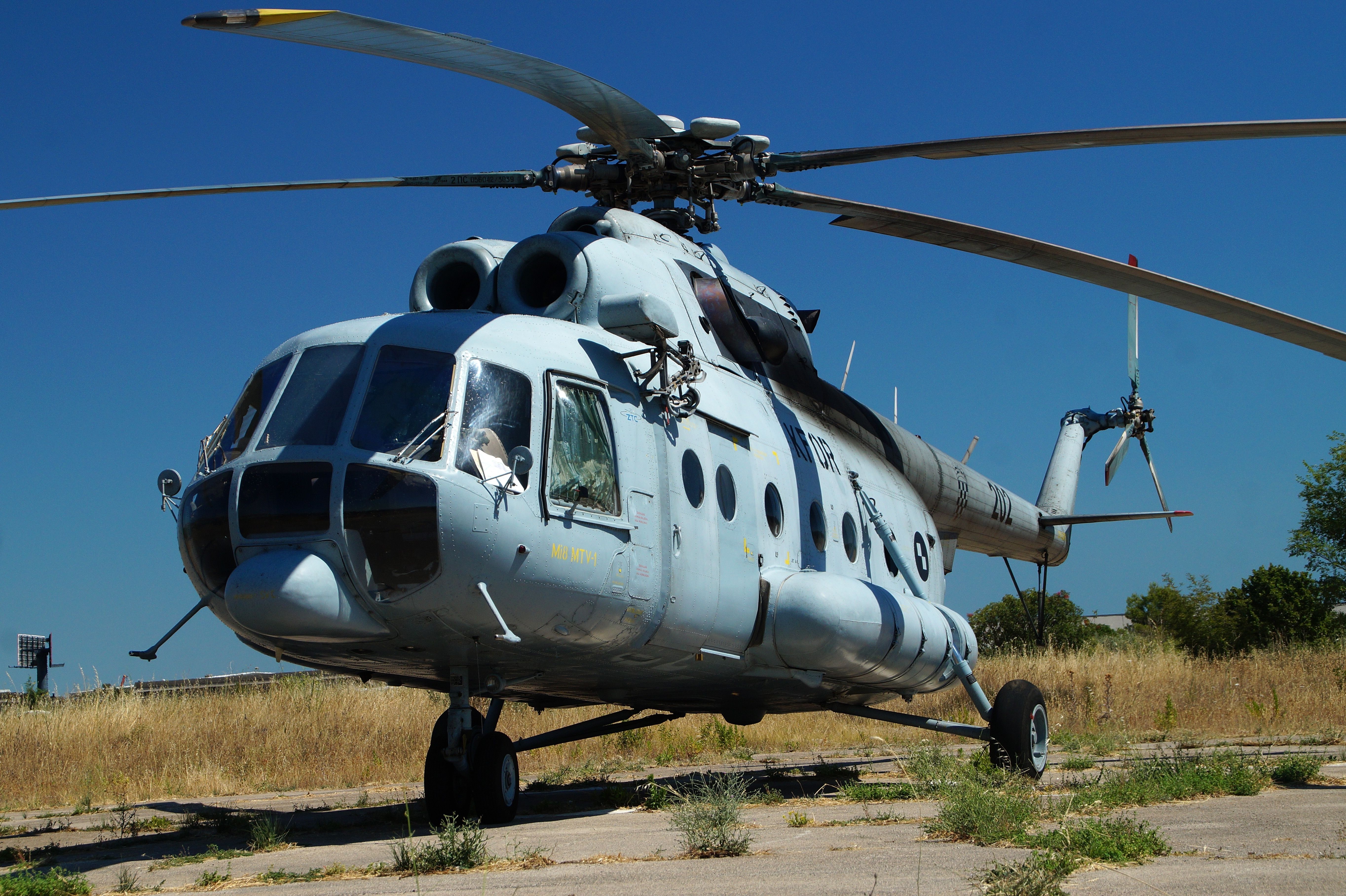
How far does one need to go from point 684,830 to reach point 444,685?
9.48 ft

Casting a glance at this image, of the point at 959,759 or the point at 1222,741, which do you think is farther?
the point at 1222,741

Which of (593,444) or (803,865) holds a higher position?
(593,444)

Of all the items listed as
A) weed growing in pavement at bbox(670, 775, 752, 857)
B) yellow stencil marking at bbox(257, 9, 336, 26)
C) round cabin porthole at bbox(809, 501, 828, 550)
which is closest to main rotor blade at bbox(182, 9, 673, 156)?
yellow stencil marking at bbox(257, 9, 336, 26)

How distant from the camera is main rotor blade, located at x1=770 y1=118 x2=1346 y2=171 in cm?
751

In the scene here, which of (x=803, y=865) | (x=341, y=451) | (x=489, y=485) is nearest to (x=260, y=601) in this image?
(x=341, y=451)

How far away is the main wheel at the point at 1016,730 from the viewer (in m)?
10.2

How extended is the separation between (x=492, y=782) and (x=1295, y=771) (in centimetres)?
590

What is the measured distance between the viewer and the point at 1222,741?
14.9 metres

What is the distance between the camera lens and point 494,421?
6828mm

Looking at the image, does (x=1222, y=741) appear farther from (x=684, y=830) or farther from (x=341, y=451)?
(x=341, y=451)

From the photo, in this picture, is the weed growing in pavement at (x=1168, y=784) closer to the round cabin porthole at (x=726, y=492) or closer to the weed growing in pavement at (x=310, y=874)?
the round cabin porthole at (x=726, y=492)

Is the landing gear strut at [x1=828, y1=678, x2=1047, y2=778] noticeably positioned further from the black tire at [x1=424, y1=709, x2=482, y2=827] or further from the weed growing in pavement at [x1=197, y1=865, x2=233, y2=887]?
the weed growing in pavement at [x1=197, y1=865, x2=233, y2=887]

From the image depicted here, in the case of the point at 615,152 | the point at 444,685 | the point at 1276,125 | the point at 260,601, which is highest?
the point at 615,152

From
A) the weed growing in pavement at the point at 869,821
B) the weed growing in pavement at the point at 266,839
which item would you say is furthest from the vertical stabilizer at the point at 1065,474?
the weed growing in pavement at the point at 266,839
